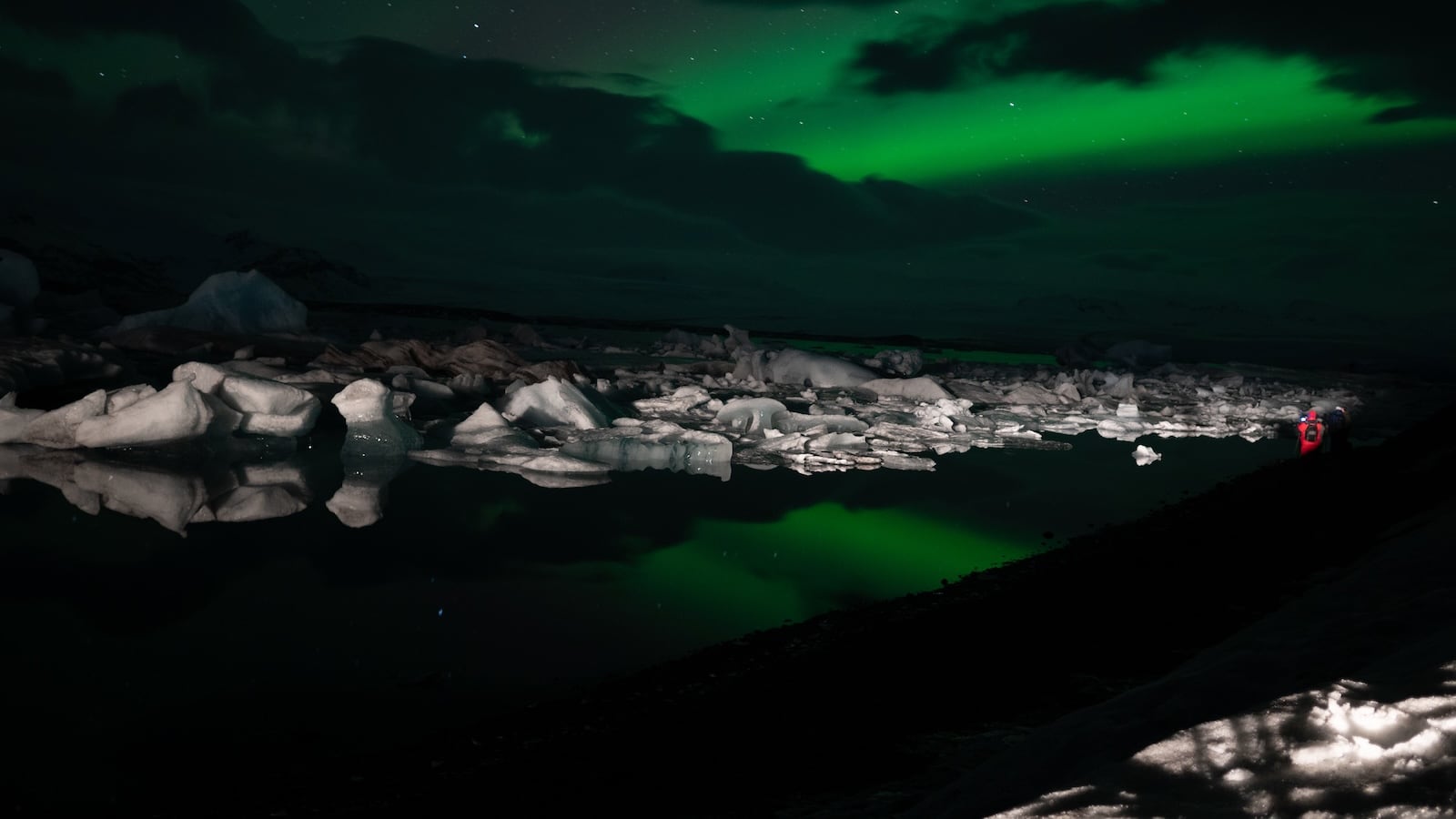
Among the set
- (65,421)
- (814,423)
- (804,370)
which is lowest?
(65,421)

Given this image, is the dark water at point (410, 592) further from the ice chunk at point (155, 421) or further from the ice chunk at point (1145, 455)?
the ice chunk at point (1145, 455)

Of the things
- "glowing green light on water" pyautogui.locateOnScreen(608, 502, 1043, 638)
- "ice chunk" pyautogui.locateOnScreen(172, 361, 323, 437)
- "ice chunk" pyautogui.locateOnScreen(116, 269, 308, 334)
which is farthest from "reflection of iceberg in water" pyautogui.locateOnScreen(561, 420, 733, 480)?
"ice chunk" pyautogui.locateOnScreen(116, 269, 308, 334)

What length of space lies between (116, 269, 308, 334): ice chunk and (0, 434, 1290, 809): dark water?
406 inches

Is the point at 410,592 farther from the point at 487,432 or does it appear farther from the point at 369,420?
the point at 487,432

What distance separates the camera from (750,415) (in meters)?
11.8

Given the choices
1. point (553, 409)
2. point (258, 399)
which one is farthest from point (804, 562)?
point (258, 399)

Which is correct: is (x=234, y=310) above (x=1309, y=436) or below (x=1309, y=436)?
below

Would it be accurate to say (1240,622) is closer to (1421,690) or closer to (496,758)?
(1421,690)

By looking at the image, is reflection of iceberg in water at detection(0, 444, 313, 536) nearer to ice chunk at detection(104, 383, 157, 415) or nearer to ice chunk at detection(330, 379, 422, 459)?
ice chunk at detection(104, 383, 157, 415)

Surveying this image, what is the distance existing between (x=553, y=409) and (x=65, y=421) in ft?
15.6

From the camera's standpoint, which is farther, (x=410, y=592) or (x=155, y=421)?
(x=155, y=421)

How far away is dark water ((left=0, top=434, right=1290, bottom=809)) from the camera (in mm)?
3553

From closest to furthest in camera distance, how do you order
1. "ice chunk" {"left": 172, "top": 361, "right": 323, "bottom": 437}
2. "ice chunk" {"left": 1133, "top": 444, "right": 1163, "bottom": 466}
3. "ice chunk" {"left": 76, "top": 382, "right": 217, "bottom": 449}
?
"ice chunk" {"left": 76, "top": 382, "right": 217, "bottom": 449}, "ice chunk" {"left": 172, "top": 361, "right": 323, "bottom": 437}, "ice chunk" {"left": 1133, "top": 444, "right": 1163, "bottom": 466}

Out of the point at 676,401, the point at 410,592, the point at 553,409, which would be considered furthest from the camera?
the point at 676,401
